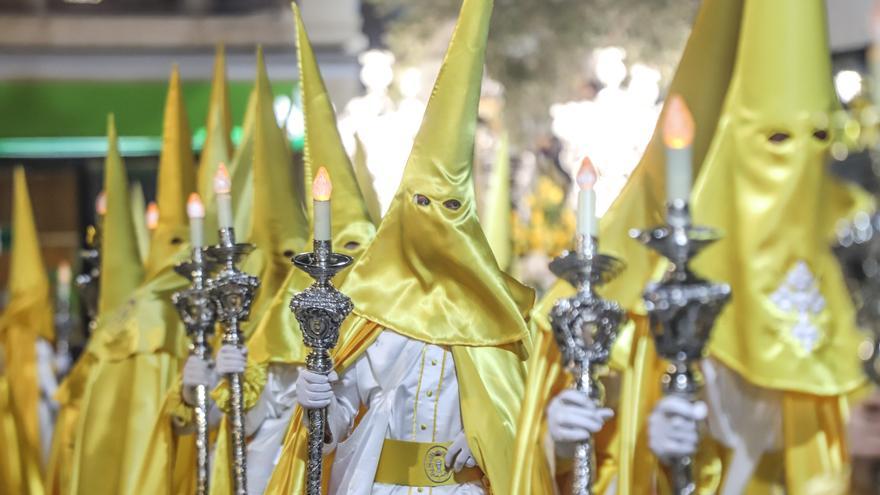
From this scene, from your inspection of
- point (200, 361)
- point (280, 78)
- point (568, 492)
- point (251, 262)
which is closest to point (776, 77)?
point (568, 492)

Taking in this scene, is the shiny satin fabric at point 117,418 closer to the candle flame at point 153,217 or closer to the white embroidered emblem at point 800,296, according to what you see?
the candle flame at point 153,217

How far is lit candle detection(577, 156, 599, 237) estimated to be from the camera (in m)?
2.92

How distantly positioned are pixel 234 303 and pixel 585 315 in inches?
71.1

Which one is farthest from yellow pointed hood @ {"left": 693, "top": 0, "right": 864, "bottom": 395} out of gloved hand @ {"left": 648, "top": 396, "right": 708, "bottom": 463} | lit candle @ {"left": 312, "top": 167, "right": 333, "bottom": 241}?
lit candle @ {"left": 312, "top": 167, "right": 333, "bottom": 241}

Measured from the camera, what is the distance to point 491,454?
404cm

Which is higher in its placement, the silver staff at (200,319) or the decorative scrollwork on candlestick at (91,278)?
the decorative scrollwork on candlestick at (91,278)

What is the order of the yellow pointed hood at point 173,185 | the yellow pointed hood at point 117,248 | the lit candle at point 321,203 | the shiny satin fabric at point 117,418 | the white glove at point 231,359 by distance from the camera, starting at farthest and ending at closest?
the yellow pointed hood at point 117,248, the yellow pointed hood at point 173,185, the shiny satin fabric at point 117,418, the white glove at point 231,359, the lit candle at point 321,203

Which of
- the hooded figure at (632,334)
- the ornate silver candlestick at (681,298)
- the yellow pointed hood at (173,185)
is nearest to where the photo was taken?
the ornate silver candlestick at (681,298)

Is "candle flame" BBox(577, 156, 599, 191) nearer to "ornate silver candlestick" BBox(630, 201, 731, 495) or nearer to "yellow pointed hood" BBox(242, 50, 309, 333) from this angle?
"ornate silver candlestick" BBox(630, 201, 731, 495)

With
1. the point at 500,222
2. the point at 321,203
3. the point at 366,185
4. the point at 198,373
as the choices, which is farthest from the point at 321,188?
the point at 500,222

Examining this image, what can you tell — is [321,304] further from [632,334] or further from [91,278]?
[91,278]

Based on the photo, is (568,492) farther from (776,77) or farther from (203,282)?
(203,282)

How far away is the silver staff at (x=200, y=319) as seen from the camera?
4.46 m

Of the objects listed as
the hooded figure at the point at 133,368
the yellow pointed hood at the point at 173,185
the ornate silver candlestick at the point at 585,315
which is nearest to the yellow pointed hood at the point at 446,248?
the ornate silver candlestick at the point at 585,315
